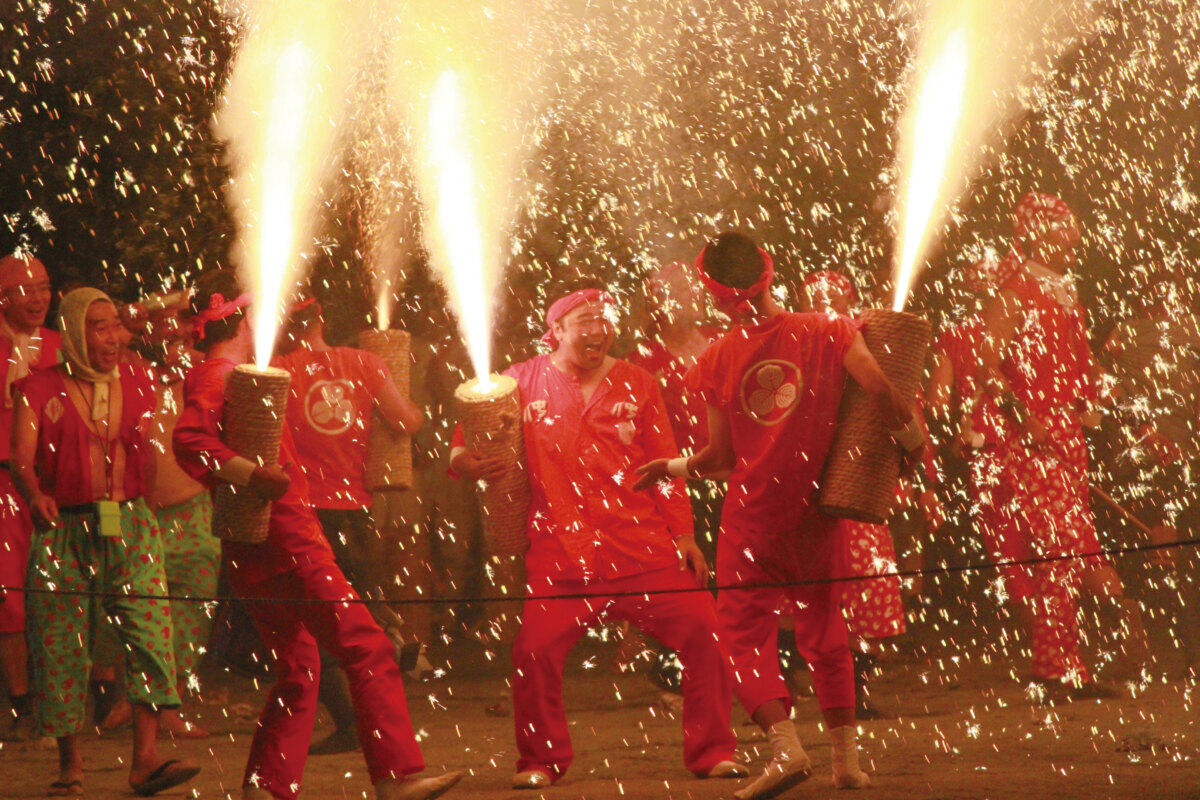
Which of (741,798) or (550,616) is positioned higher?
(550,616)

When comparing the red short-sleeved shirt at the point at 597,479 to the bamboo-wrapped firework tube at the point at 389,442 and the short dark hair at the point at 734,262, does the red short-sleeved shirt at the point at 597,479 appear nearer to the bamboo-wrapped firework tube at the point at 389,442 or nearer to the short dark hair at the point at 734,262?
the short dark hair at the point at 734,262

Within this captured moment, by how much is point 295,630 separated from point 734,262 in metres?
1.67

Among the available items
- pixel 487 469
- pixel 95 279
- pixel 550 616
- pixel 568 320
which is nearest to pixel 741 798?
pixel 550 616

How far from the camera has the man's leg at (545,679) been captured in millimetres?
4449

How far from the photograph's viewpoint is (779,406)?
4.35 m

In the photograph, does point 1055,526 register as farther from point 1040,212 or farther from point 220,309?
point 220,309

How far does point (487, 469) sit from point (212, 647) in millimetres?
2396

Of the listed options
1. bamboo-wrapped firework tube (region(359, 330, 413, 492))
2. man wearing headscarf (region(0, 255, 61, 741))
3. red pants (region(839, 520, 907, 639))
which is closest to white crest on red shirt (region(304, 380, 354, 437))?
bamboo-wrapped firework tube (region(359, 330, 413, 492))

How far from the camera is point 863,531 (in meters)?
5.70

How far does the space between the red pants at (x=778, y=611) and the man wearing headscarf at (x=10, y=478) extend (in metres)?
2.94

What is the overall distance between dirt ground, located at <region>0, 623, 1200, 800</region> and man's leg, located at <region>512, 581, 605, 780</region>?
102mm

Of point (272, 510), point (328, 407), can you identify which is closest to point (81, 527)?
point (272, 510)

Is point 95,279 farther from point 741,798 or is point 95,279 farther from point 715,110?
point 741,798

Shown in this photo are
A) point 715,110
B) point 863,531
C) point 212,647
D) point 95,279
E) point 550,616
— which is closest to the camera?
point 550,616
